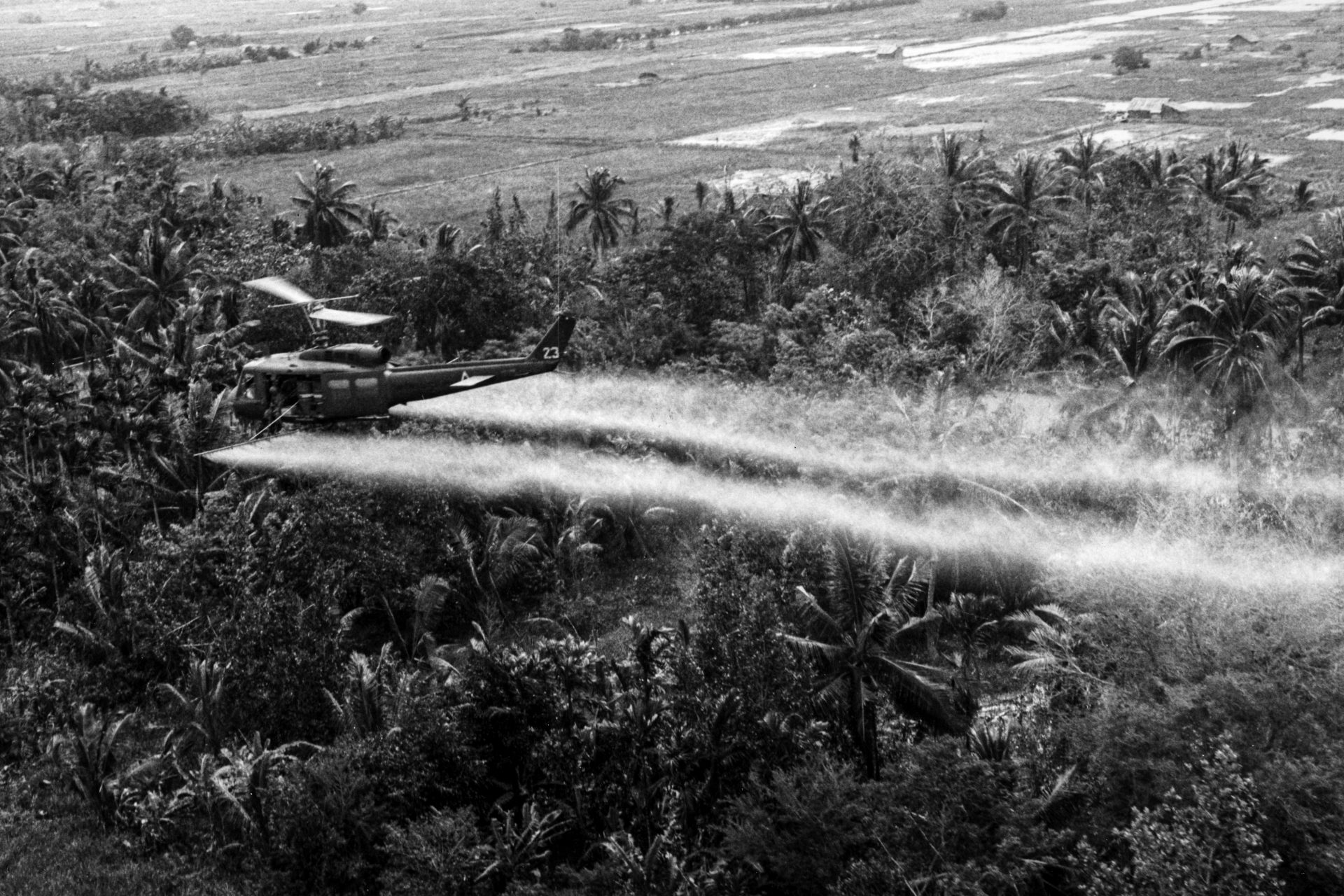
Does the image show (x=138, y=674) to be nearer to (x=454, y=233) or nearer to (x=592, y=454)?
(x=592, y=454)

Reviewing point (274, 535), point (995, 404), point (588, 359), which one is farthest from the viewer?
point (588, 359)

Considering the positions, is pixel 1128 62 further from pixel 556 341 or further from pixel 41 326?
pixel 556 341

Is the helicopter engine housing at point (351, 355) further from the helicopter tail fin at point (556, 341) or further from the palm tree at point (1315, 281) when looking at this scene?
the palm tree at point (1315, 281)

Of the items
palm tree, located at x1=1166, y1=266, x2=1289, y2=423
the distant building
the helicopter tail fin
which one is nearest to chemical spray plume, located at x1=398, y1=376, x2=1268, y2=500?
palm tree, located at x1=1166, y1=266, x2=1289, y2=423

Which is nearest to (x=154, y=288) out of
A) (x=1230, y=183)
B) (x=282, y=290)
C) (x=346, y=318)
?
(x=282, y=290)

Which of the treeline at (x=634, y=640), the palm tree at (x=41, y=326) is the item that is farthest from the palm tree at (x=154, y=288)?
the palm tree at (x=41, y=326)

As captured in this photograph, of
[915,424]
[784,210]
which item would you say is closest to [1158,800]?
[915,424]
